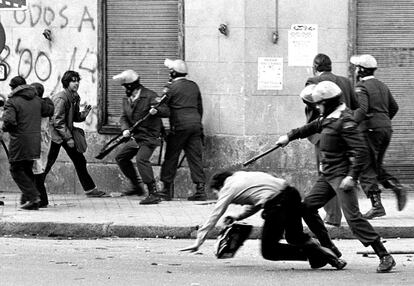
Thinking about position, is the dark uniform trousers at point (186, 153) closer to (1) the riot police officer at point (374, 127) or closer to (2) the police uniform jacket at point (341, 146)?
(1) the riot police officer at point (374, 127)

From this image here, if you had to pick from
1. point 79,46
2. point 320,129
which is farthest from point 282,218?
point 79,46

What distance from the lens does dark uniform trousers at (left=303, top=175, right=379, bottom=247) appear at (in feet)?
32.3

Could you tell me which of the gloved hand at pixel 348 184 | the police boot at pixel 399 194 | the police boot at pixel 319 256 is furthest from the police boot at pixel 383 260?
the police boot at pixel 399 194

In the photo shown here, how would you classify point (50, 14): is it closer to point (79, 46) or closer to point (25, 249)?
point (79, 46)

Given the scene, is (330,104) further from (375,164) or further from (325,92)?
(375,164)

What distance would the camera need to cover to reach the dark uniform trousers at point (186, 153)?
584 inches

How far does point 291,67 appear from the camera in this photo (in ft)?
49.5

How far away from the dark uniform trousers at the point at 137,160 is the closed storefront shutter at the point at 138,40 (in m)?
0.86

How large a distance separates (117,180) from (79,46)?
191cm

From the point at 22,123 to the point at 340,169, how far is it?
16.3 ft

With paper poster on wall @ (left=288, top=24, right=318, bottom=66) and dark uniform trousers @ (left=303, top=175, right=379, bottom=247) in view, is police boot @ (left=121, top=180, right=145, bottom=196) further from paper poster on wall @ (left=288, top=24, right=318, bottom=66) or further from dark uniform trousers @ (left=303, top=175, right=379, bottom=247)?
dark uniform trousers @ (left=303, top=175, right=379, bottom=247)

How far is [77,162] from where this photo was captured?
15.2 metres

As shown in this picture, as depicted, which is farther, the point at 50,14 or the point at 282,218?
the point at 50,14

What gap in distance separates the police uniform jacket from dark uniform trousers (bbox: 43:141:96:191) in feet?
18.0
